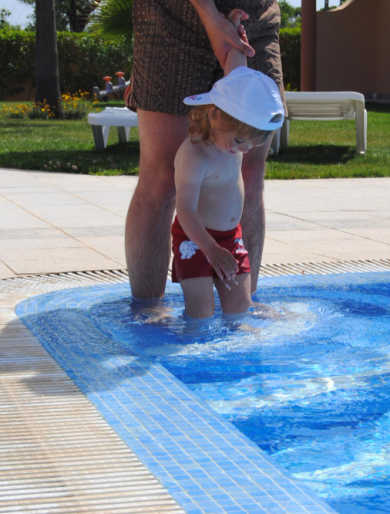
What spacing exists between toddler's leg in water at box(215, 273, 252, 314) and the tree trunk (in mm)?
13965

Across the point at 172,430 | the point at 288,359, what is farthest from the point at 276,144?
the point at 172,430

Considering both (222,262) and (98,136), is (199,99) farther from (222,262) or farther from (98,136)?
(98,136)

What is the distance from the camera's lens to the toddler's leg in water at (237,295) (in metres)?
3.33

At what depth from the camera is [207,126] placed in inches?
122

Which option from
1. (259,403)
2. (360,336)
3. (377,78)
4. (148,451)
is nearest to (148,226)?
(360,336)

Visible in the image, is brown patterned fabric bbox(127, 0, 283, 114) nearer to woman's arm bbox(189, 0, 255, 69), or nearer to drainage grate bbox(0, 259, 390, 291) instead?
woman's arm bbox(189, 0, 255, 69)

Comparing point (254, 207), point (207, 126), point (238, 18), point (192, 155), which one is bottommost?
point (254, 207)

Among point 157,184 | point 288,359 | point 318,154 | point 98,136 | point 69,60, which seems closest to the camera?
point 288,359

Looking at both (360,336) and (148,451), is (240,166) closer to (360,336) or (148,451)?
(360,336)

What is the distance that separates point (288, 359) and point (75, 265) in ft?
5.37

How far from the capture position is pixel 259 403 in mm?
2477

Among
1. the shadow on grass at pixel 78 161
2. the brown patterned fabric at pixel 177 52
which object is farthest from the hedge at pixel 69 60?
the brown patterned fabric at pixel 177 52

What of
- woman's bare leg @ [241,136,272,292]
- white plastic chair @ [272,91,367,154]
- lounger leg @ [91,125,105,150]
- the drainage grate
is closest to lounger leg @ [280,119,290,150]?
white plastic chair @ [272,91,367,154]

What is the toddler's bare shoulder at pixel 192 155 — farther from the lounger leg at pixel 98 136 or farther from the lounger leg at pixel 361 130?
the lounger leg at pixel 98 136
